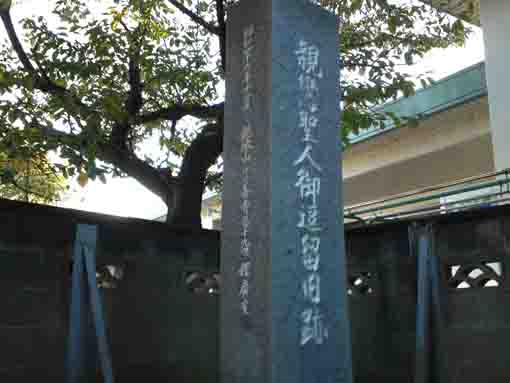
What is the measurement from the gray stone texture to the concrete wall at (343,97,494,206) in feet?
36.2

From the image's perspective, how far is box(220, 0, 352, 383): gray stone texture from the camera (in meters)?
4.25

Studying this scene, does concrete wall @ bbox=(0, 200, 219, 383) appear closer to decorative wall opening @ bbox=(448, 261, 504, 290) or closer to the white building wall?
decorative wall opening @ bbox=(448, 261, 504, 290)

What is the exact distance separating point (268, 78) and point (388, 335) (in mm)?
3780

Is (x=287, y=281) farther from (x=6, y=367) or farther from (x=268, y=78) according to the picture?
(x=6, y=367)

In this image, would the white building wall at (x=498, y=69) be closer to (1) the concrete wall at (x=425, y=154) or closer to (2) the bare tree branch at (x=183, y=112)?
(1) the concrete wall at (x=425, y=154)

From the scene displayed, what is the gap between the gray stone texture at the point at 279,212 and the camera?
4.25 metres

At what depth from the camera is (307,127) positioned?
4.65 meters

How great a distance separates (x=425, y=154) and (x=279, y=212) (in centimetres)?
1324

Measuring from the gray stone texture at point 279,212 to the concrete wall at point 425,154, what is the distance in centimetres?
1104

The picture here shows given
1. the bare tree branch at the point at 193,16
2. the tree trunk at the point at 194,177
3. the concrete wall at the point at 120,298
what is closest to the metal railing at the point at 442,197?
the tree trunk at the point at 194,177

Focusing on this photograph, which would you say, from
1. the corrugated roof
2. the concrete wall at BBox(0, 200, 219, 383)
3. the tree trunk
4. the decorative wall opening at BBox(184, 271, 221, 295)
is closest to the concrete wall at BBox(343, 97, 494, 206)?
the corrugated roof

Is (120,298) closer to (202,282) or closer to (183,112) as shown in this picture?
(202,282)

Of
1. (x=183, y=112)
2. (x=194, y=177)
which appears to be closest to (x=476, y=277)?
(x=194, y=177)

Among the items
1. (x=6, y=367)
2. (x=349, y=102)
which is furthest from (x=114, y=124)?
(x=6, y=367)
